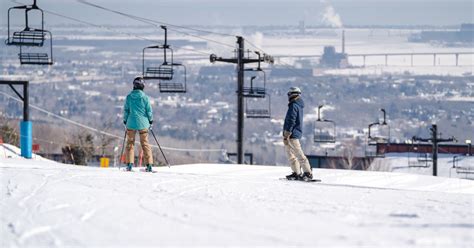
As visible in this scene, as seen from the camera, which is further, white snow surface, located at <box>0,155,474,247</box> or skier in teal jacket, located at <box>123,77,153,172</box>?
skier in teal jacket, located at <box>123,77,153,172</box>

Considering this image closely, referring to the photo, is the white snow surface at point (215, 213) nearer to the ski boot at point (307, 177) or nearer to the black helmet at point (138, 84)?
the ski boot at point (307, 177)

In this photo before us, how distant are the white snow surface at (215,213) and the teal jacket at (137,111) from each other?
1.54m

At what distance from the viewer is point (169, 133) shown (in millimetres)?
160500

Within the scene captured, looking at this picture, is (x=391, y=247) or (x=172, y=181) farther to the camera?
(x=172, y=181)

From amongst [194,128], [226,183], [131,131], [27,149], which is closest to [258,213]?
[226,183]

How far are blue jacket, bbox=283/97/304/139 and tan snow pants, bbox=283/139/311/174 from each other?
0.13 meters

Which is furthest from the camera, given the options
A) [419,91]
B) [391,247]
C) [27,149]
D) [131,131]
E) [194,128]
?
[419,91]

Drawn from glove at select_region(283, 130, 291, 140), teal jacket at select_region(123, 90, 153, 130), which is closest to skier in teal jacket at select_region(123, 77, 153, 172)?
teal jacket at select_region(123, 90, 153, 130)

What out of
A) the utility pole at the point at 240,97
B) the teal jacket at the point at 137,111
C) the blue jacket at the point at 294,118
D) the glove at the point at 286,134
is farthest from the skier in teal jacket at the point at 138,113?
the utility pole at the point at 240,97

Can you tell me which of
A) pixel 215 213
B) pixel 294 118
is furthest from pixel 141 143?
pixel 215 213

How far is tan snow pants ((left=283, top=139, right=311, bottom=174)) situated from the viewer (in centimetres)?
1906

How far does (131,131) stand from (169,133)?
14043 cm

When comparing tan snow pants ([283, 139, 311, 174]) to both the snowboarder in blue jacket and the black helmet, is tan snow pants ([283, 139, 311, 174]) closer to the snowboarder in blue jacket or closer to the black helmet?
the snowboarder in blue jacket

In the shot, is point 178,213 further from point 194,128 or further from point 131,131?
point 194,128
